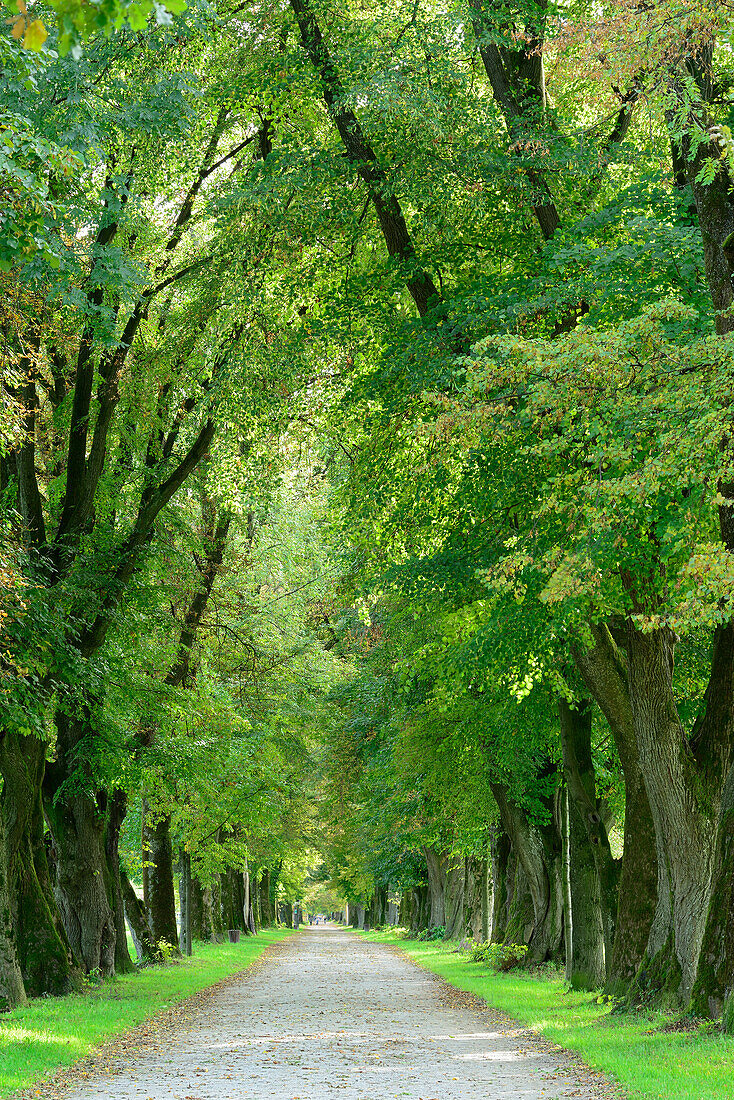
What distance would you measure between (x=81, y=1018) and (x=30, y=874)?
10.0 feet

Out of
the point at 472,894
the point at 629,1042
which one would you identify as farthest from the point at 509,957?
the point at 472,894

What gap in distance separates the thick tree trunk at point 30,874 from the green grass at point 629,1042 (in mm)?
6805

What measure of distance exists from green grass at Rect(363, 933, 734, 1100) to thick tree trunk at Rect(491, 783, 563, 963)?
3140 millimetres

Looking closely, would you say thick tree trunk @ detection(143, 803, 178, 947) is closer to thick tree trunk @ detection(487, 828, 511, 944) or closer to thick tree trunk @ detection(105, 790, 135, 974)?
thick tree trunk @ detection(105, 790, 135, 974)

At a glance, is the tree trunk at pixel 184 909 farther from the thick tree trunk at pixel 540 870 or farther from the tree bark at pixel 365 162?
Answer: the tree bark at pixel 365 162

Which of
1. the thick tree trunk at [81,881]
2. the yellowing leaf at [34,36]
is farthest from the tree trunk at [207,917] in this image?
the yellowing leaf at [34,36]

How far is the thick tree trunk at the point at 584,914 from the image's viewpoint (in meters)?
16.7

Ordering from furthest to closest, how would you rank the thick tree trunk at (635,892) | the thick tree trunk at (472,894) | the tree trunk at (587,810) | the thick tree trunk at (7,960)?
1. the thick tree trunk at (472,894)
2. the tree trunk at (587,810)
3. the thick tree trunk at (635,892)
4. the thick tree trunk at (7,960)

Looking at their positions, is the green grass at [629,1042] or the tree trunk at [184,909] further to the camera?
the tree trunk at [184,909]

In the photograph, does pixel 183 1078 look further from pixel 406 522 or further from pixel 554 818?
pixel 554 818

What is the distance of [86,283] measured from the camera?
526 inches

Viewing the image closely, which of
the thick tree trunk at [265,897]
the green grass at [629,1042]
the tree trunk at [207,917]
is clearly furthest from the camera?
the thick tree trunk at [265,897]

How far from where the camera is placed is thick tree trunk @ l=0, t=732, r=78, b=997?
1496 centimetres

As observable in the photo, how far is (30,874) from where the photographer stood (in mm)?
15562
